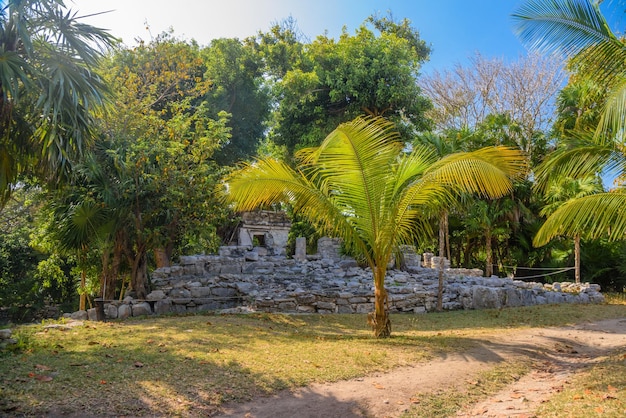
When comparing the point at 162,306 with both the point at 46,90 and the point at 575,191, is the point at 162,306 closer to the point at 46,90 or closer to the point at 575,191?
the point at 46,90

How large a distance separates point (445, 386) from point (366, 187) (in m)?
3.36

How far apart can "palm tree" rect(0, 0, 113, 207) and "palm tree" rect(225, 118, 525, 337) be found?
2.48 m

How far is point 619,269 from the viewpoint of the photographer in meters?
18.5

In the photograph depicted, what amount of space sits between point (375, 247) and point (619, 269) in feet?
47.2

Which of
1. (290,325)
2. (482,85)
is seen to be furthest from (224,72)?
(290,325)

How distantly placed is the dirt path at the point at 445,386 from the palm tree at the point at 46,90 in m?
4.99

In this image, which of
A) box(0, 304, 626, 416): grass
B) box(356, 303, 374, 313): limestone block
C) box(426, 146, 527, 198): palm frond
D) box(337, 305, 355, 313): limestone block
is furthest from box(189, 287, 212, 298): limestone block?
box(426, 146, 527, 198): palm frond

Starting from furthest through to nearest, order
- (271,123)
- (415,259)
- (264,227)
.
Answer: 1. (271,123)
2. (264,227)
3. (415,259)

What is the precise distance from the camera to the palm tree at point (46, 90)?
7004 millimetres

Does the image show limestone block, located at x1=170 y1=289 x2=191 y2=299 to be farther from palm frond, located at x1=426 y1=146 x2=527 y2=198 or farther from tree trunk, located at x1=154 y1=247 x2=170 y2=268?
palm frond, located at x1=426 y1=146 x2=527 y2=198

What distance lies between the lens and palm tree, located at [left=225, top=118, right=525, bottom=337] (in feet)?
26.0

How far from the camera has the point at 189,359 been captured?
246 inches

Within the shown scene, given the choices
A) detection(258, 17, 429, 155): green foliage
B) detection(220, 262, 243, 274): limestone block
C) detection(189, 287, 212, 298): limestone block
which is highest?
detection(258, 17, 429, 155): green foliage

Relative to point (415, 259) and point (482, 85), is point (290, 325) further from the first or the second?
point (482, 85)
